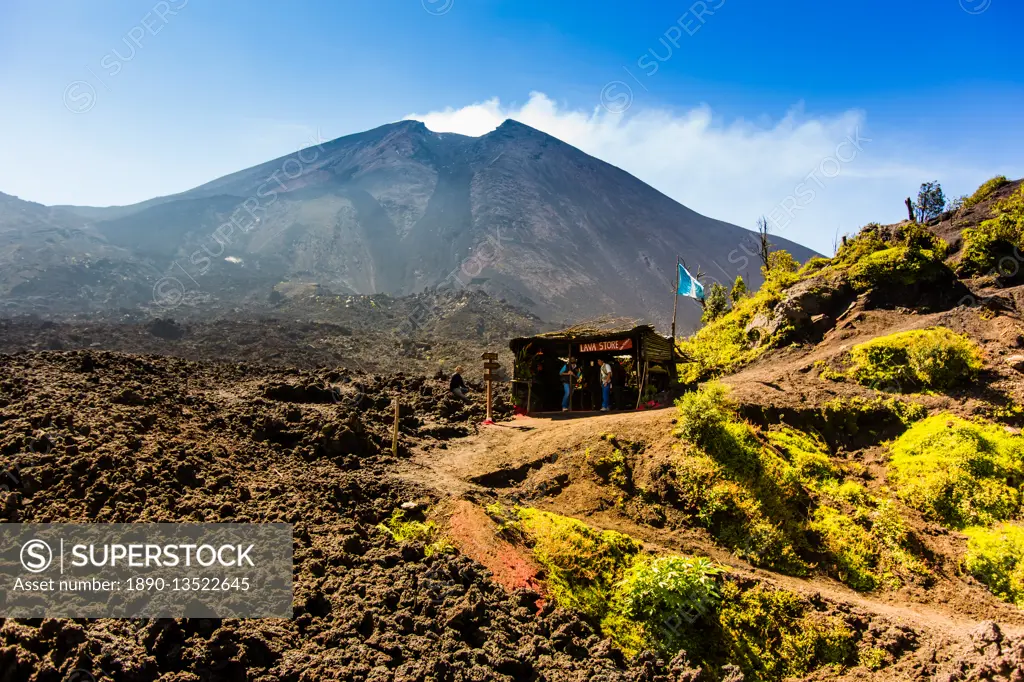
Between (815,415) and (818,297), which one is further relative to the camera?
(818,297)

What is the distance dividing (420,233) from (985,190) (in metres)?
72.4

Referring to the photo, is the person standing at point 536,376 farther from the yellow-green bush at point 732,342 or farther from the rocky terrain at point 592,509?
the yellow-green bush at point 732,342

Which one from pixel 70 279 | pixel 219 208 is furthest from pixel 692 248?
pixel 70 279

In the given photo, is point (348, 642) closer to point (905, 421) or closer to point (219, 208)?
point (905, 421)

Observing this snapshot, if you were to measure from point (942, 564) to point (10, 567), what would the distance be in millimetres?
11521

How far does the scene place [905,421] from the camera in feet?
36.9

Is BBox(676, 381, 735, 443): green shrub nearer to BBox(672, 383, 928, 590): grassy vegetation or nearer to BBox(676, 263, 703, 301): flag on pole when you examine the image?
BBox(672, 383, 928, 590): grassy vegetation

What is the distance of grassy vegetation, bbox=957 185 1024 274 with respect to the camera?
1666cm

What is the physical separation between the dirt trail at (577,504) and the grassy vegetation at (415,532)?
3.40ft

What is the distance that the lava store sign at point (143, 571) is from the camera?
6.02 meters

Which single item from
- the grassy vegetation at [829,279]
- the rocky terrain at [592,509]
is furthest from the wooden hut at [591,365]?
the rocky terrain at [592,509]

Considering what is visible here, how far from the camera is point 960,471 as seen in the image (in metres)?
9.73

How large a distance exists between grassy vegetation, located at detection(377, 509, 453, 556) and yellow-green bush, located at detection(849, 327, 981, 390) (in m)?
9.50

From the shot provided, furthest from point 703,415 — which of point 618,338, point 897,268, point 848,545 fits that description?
point 897,268
